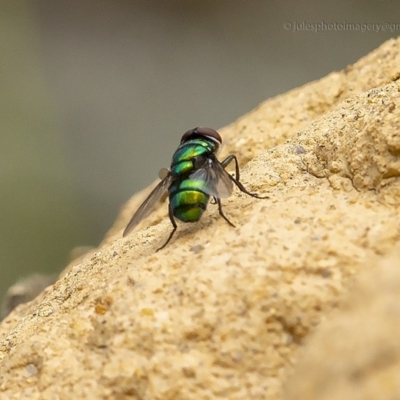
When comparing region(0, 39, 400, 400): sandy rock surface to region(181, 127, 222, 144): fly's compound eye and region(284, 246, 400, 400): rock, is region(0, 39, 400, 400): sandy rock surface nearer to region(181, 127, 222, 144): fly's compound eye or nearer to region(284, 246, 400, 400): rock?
region(284, 246, 400, 400): rock

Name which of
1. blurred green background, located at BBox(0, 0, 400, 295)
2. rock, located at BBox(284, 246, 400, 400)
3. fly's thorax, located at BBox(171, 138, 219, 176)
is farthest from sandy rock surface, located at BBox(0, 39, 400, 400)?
blurred green background, located at BBox(0, 0, 400, 295)

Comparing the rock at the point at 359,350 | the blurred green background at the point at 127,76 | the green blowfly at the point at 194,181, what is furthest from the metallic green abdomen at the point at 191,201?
the blurred green background at the point at 127,76

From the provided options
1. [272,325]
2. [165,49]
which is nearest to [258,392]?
[272,325]

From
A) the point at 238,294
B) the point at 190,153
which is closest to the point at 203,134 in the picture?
the point at 190,153

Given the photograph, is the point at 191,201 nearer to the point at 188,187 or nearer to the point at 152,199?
the point at 188,187

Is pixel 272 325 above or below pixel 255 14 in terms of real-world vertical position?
below

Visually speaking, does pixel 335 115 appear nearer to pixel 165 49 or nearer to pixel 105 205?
pixel 105 205
